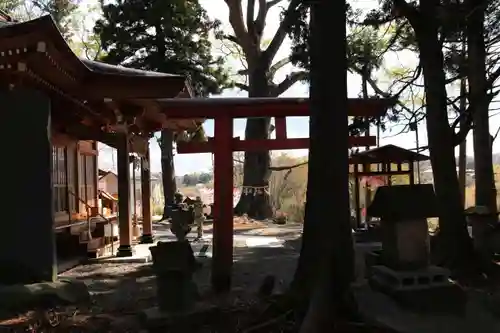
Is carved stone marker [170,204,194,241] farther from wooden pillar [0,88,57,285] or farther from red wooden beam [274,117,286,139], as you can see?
wooden pillar [0,88,57,285]

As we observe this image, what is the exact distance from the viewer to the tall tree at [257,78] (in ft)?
80.5

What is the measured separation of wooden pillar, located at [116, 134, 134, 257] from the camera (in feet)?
37.1

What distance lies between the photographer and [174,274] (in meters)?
5.91

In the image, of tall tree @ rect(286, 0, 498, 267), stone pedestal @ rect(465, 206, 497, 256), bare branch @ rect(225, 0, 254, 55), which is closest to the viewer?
tall tree @ rect(286, 0, 498, 267)

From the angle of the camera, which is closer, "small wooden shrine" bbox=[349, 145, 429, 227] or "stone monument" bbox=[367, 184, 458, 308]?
"stone monument" bbox=[367, 184, 458, 308]

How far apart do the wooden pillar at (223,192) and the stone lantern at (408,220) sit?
262 cm

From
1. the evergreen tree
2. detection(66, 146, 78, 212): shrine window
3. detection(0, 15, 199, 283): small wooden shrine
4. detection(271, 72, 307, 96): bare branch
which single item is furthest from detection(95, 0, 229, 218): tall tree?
detection(0, 15, 199, 283): small wooden shrine

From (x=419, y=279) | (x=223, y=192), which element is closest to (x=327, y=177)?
(x=419, y=279)

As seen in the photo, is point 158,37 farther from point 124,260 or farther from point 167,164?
point 124,260

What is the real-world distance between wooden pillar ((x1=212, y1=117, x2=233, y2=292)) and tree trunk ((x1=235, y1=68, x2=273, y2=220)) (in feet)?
52.3

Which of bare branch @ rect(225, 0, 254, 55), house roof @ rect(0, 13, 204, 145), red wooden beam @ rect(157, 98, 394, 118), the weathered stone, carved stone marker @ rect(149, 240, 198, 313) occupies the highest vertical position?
bare branch @ rect(225, 0, 254, 55)

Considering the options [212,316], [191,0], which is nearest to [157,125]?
[212,316]

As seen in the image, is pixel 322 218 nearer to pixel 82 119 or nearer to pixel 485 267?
pixel 485 267

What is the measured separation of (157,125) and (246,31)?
12985 mm
